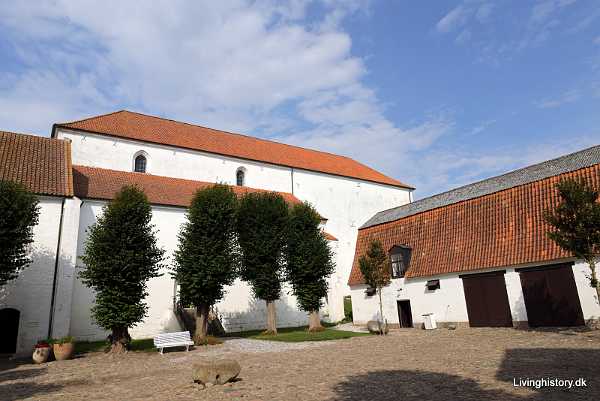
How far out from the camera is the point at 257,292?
21.7 meters

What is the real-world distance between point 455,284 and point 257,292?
419 inches

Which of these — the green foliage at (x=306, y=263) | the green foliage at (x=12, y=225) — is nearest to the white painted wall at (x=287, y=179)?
the green foliage at (x=306, y=263)

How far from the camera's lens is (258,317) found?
26953 millimetres

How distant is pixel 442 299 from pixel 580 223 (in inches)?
344

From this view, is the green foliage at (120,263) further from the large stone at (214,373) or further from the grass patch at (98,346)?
the large stone at (214,373)

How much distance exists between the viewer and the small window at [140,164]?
93.8ft

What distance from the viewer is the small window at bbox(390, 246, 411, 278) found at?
2369cm

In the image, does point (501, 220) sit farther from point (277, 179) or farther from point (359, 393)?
point (277, 179)

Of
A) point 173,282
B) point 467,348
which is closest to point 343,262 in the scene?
point 173,282

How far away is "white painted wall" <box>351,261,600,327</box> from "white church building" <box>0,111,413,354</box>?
582cm

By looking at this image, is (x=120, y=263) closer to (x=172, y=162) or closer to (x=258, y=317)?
(x=258, y=317)

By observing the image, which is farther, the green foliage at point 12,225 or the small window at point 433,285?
the small window at point 433,285

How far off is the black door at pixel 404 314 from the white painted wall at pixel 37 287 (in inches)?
729

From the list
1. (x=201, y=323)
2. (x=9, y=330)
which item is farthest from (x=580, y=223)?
(x=9, y=330)
